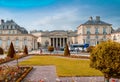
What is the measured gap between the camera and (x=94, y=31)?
71.1m

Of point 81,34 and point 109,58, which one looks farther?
point 81,34

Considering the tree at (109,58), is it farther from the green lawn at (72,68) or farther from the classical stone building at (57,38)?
the classical stone building at (57,38)

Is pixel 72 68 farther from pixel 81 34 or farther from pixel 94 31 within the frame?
pixel 81 34

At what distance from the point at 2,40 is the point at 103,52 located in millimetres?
55232

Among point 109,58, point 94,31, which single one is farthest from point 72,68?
point 94,31

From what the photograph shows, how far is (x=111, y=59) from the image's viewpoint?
9.68m

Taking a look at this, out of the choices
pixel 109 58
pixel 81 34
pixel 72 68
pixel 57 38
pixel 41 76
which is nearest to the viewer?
pixel 109 58

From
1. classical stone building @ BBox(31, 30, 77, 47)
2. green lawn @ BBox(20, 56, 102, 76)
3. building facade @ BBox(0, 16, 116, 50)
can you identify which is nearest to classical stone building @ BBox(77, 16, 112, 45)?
building facade @ BBox(0, 16, 116, 50)

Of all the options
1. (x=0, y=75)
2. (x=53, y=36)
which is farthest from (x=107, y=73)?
(x=53, y=36)

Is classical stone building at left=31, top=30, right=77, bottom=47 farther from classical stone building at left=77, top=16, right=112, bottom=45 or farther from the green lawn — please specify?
the green lawn

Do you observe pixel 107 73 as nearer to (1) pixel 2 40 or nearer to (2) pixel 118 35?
(2) pixel 118 35

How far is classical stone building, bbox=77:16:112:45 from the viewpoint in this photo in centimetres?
7031

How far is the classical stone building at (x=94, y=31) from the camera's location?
7031 centimetres

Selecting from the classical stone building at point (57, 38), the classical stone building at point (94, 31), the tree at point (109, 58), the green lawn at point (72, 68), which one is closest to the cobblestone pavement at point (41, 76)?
the green lawn at point (72, 68)
